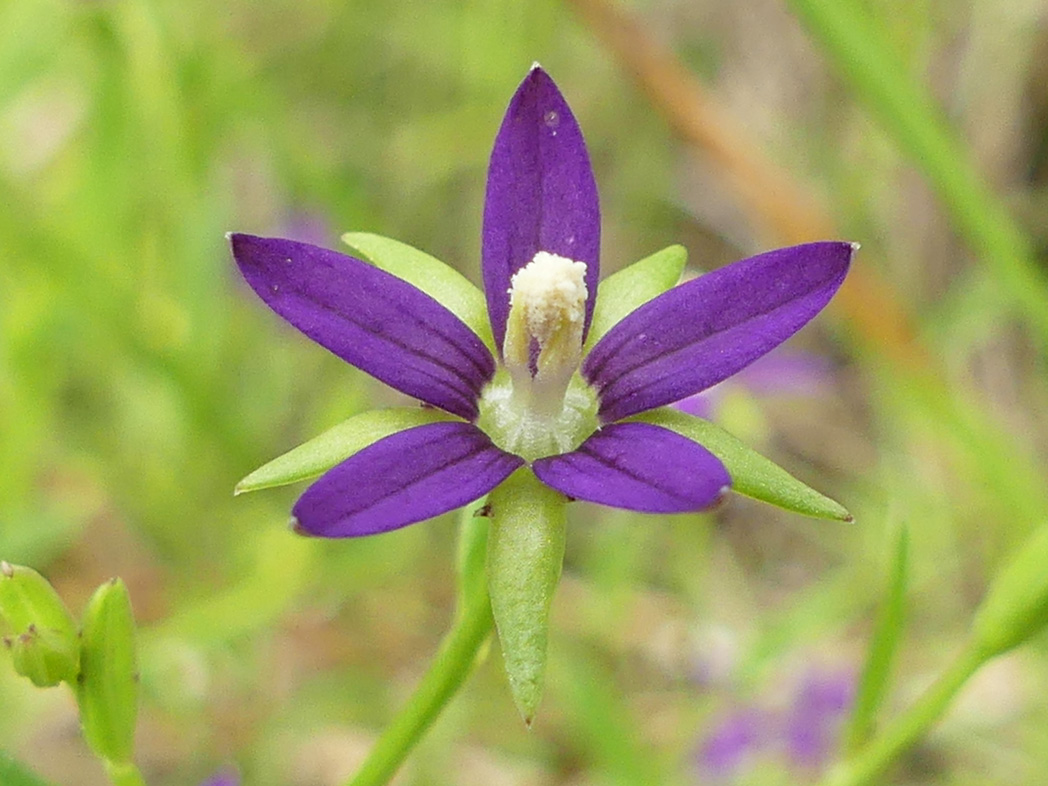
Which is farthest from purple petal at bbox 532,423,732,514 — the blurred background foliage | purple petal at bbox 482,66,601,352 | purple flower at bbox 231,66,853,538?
the blurred background foliage

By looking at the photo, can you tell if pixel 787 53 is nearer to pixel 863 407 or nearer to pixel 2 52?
pixel 863 407

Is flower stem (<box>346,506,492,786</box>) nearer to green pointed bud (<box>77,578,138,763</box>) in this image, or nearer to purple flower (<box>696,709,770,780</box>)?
green pointed bud (<box>77,578,138,763</box>)

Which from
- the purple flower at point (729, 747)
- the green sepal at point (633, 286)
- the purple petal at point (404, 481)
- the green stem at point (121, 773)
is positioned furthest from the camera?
the purple flower at point (729, 747)

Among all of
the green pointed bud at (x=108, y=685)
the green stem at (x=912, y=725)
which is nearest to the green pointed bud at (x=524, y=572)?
the green pointed bud at (x=108, y=685)

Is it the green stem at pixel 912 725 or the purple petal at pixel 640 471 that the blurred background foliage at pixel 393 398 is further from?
the purple petal at pixel 640 471

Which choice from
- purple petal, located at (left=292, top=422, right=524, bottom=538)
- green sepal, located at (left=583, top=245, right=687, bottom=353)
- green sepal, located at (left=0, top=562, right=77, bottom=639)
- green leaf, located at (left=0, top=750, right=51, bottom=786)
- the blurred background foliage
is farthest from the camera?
the blurred background foliage

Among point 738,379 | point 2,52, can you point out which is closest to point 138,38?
point 2,52

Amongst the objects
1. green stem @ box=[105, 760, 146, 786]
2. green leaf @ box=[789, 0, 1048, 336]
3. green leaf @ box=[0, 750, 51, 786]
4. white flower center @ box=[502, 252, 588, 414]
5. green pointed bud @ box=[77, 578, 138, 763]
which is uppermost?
green leaf @ box=[789, 0, 1048, 336]

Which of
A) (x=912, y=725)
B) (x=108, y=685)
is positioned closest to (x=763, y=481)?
(x=912, y=725)
